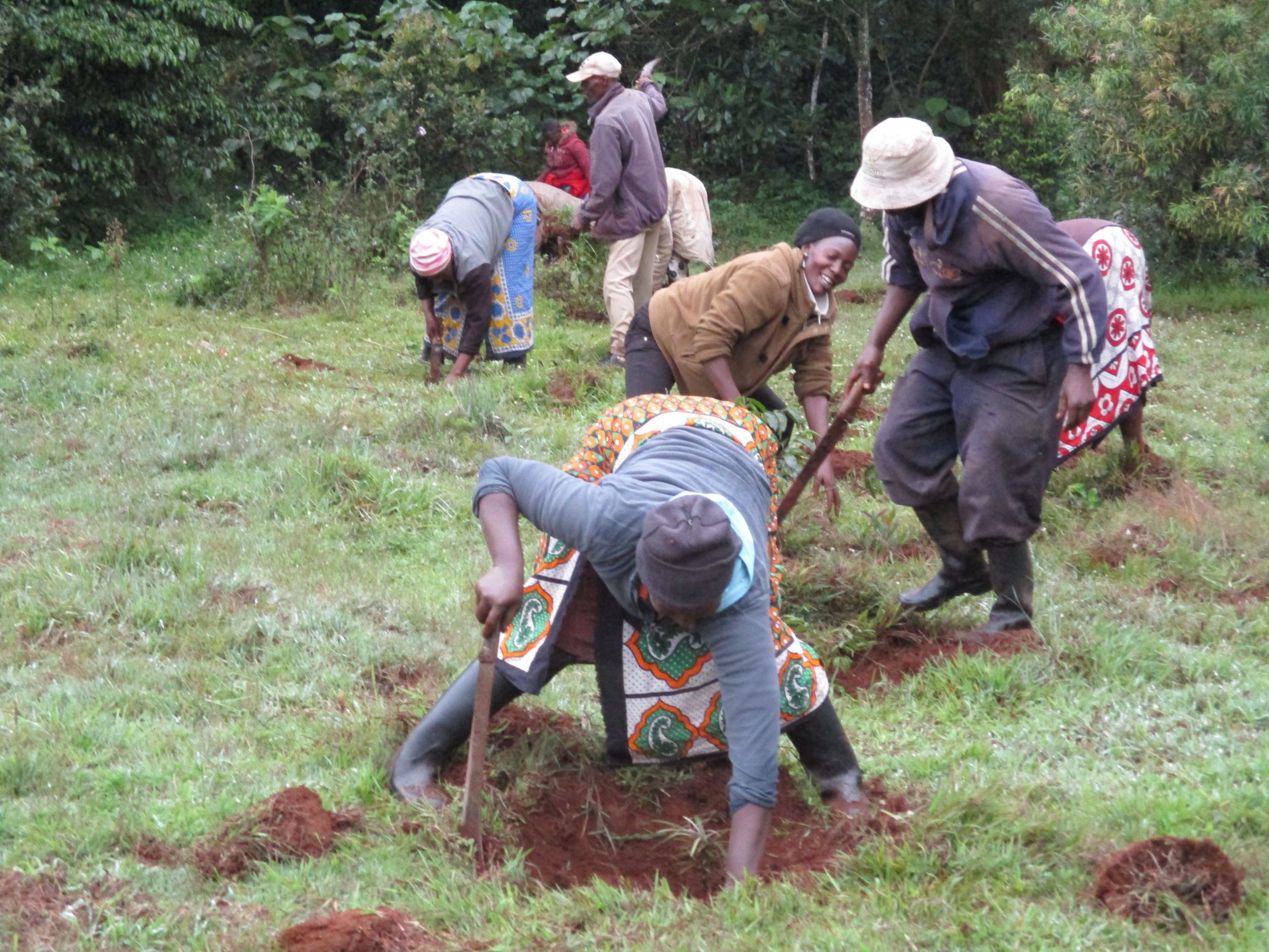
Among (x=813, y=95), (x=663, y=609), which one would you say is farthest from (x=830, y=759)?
(x=813, y=95)

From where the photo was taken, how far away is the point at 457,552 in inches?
Result: 220

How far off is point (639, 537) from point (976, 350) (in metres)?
1.62

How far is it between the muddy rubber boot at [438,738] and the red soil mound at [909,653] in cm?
136

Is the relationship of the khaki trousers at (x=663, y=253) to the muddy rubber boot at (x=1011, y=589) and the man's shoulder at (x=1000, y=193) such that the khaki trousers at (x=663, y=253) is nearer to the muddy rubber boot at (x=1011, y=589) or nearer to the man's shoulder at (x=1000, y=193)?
the muddy rubber boot at (x=1011, y=589)

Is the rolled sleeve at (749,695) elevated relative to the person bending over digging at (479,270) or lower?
elevated

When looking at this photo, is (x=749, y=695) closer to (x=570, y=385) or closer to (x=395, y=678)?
(x=395, y=678)

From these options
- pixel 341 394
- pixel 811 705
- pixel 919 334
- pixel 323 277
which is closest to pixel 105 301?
pixel 323 277

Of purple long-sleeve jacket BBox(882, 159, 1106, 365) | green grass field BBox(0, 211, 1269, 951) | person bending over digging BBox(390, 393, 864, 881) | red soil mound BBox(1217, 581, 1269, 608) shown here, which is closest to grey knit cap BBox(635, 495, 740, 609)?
person bending over digging BBox(390, 393, 864, 881)

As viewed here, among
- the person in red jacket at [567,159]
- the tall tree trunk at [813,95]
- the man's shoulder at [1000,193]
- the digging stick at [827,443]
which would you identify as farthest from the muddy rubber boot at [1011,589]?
the tall tree trunk at [813,95]

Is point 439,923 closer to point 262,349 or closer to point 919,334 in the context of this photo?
point 919,334

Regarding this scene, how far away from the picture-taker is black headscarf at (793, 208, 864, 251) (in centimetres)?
511

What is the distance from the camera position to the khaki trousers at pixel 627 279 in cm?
891

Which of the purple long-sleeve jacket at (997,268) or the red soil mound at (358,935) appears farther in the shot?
the purple long-sleeve jacket at (997,268)

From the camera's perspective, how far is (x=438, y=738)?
3.60 meters
